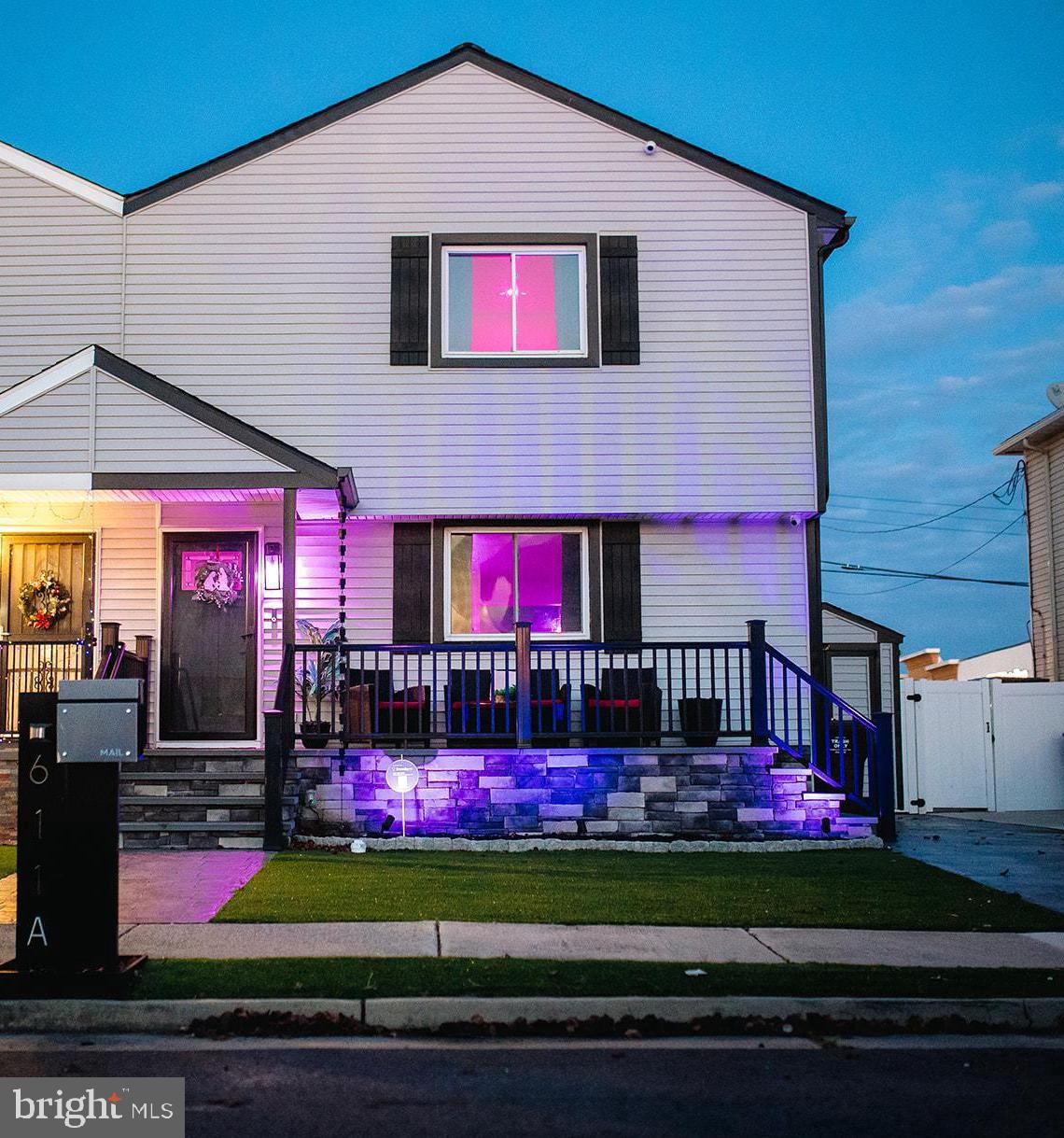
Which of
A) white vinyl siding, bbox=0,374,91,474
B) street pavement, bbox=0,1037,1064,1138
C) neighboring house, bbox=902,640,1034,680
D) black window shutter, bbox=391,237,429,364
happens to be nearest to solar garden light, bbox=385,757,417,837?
white vinyl siding, bbox=0,374,91,474

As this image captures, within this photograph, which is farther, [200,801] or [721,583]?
[721,583]

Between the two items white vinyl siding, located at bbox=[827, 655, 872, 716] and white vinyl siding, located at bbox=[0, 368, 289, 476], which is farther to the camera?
white vinyl siding, located at bbox=[827, 655, 872, 716]

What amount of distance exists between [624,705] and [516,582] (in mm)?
1991

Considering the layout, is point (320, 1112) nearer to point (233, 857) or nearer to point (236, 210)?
point (233, 857)

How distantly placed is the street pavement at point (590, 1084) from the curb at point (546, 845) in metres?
5.11

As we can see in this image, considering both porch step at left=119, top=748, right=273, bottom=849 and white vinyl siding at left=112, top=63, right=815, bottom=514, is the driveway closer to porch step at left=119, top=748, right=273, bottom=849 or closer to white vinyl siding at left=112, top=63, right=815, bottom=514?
white vinyl siding at left=112, top=63, right=815, bottom=514

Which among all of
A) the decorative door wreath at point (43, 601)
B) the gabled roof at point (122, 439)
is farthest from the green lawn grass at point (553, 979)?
the decorative door wreath at point (43, 601)

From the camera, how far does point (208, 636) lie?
1315 cm

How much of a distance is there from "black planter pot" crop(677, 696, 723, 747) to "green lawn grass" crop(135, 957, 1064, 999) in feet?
17.2

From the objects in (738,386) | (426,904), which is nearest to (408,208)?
(738,386)

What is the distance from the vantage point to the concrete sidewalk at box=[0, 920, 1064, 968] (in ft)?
22.7

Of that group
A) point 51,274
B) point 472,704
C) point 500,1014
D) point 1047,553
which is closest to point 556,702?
point 472,704

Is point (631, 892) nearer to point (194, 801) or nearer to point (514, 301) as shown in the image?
point (194, 801)

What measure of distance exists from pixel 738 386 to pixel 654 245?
1.82 meters
